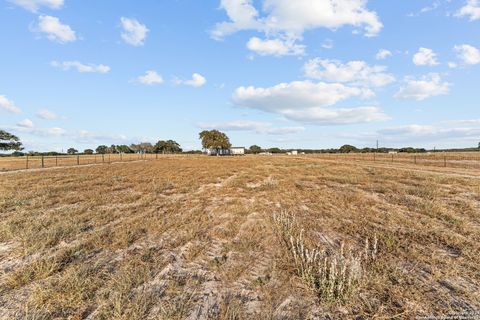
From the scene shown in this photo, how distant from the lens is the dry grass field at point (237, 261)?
11.8ft

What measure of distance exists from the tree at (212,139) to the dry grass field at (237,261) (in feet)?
318

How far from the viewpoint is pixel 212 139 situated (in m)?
108

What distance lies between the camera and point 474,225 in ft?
24.5

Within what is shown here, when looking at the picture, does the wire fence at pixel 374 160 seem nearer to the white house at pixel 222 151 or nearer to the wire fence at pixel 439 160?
the wire fence at pixel 439 160

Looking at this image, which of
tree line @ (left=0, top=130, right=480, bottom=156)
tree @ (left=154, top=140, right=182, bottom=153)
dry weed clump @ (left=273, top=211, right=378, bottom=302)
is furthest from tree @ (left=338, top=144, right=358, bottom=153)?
dry weed clump @ (left=273, top=211, right=378, bottom=302)

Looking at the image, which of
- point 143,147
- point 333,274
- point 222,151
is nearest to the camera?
point 333,274

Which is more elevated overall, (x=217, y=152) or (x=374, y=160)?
(x=217, y=152)

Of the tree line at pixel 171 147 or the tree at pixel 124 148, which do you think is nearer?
the tree line at pixel 171 147

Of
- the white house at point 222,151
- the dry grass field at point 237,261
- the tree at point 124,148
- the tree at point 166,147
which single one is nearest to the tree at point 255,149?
the white house at point 222,151

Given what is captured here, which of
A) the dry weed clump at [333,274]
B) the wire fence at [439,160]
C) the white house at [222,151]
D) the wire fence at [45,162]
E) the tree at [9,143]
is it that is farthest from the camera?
the white house at [222,151]

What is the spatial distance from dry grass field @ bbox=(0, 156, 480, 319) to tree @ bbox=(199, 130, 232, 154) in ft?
318

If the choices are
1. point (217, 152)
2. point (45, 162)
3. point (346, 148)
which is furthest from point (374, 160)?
point (346, 148)

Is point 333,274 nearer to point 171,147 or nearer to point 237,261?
point 237,261

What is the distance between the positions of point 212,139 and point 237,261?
10442 centimetres
